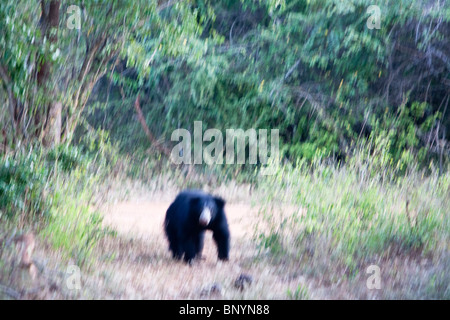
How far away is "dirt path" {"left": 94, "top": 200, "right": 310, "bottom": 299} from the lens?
17.7ft

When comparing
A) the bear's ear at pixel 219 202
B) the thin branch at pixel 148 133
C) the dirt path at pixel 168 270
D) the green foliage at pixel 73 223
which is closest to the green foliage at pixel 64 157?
the green foliage at pixel 73 223

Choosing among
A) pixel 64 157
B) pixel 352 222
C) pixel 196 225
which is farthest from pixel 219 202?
pixel 64 157

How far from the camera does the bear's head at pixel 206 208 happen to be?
21.7ft

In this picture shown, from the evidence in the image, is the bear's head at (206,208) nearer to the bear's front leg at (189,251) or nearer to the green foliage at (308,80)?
the bear's front leg at (189,251)

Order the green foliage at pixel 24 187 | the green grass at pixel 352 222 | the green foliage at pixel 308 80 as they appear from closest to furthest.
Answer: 1. the green foliage at pixel 24 187
2. the green grass at pixel 352 222
3. the green foliage at pixel 308 80

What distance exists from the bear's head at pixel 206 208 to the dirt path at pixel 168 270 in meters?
0.49

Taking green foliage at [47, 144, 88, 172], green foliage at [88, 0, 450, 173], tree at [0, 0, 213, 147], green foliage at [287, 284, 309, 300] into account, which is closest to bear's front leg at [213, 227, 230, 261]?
green foliage at [287, 284, 309, 300]

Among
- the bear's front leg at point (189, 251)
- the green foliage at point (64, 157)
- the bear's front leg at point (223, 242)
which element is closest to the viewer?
the green foliage at point (64, 157)

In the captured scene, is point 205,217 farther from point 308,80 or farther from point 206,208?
point 308,80

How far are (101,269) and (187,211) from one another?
138 cm

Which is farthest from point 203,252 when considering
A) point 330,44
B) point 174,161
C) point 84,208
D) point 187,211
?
point 330,44

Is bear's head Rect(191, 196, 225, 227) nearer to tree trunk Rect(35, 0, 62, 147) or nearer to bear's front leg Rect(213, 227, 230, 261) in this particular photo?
bear's front leg Rect(213, 227, 230, 261)

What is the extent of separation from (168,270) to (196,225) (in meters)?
0.72

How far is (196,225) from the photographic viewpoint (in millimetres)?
6773
